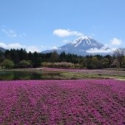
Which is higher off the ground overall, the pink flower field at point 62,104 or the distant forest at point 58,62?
the distant forest at point 58,62

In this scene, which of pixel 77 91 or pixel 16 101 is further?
pixel 77 91

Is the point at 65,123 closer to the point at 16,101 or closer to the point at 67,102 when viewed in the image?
the point at 67,102

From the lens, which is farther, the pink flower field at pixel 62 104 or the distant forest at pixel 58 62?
the distant forest at pixel 58 62

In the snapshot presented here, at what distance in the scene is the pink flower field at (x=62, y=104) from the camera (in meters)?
19.8

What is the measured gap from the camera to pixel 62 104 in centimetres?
2277

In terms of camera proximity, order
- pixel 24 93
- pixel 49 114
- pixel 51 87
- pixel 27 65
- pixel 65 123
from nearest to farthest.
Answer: pixel 65 123 → pixel 49 114 → pixel 24 93 → pixel 51 87 → pixel 27 65

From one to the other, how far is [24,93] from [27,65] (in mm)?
117700

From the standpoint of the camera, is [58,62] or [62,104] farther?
[58,62]

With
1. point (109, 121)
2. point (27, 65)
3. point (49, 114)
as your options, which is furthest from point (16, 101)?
point (27, 65)

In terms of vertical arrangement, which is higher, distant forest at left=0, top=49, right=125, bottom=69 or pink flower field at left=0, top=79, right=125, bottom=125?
distant forest at left=0, top=49, right=125, bottom=69

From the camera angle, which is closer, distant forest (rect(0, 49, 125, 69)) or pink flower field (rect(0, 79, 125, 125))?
pink flower field (rect(0, 79, 125, 125))

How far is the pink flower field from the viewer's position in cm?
1983

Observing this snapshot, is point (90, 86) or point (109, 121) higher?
point (90, 86)

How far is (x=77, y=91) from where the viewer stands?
26.2 m
